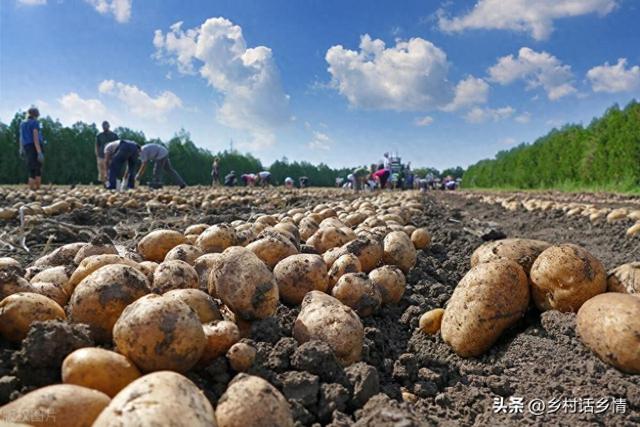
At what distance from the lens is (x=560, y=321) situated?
2.52 meters

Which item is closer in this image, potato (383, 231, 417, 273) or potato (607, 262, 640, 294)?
potato (607, 262, 640, 294)

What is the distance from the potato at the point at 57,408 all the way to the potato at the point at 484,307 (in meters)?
1.76

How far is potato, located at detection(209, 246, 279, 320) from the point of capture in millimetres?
2270

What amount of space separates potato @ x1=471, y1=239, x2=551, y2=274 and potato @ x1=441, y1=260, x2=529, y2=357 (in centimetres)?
19

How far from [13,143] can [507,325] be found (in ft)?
146

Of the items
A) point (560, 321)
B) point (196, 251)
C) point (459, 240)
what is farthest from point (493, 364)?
point (459, 240)

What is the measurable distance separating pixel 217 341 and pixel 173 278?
0.57 m

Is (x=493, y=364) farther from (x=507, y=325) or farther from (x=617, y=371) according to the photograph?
(x=617, y=371)

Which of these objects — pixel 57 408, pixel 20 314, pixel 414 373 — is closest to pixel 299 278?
pixel 414 373

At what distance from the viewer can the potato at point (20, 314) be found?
188 centimetres

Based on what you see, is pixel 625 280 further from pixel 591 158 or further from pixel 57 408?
pixel 591 158

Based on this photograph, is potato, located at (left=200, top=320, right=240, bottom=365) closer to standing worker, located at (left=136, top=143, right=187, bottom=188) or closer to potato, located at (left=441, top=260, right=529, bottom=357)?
potato, located at (left=441, top=260, right=529, bottom=357)

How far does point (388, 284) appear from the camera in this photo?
9.66 ft

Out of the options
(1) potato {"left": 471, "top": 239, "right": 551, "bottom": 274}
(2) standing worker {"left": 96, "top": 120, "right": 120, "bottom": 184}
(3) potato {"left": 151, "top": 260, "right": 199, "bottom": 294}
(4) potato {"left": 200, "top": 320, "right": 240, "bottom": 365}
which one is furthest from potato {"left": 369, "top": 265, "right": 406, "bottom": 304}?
(2) standing worker {"left": 96, "top": 120, "right": 120, "bottom": 184}
